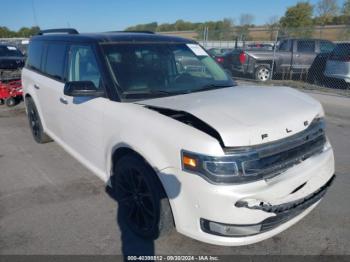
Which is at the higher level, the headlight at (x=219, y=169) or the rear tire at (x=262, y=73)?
the headlight at (x=219, y=169)

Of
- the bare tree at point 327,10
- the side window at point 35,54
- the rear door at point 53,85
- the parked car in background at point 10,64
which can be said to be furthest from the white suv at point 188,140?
the bare tree at point 327,10

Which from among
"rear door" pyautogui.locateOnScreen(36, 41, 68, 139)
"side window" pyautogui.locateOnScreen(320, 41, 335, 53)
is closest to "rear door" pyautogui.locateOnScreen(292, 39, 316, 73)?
"side window" pyautogui.locateOnScreen(320, 41, 335, 53)

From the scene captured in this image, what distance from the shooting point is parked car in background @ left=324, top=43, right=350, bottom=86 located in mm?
10695

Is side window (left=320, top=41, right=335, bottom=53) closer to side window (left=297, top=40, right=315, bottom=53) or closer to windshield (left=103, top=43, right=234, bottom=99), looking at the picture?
side window (left=297, top=40, right=315, bottom=53)

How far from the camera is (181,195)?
7.97 ft

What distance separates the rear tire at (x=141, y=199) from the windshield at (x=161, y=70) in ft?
2.41

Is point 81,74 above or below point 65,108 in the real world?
above

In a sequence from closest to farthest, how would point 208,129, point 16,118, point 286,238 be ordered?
point 208,129 → point 286,238 → point 16,118

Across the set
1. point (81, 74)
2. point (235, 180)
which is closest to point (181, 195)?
point (235, 180)

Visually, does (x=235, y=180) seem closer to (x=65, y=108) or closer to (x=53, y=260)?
(x=53, y=260)

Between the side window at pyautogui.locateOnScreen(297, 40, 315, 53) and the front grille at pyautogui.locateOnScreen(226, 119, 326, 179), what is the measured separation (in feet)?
40.0

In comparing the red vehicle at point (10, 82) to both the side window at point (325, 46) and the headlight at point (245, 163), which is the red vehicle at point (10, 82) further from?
the side window at point (325, 46)

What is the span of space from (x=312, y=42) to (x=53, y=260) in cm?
1414

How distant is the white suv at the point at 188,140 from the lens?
2305 mm
